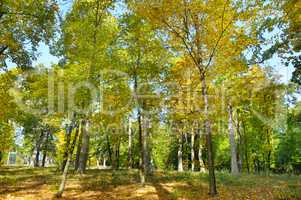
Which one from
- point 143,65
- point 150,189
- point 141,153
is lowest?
point 150,189

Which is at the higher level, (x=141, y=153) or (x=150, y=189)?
(x=141, y=153)

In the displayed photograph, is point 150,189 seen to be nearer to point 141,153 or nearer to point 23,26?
point 141,153

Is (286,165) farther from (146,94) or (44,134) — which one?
(44,134)

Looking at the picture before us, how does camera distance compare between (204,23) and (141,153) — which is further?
(141,153)

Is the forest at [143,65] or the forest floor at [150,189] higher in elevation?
the forest at [143,65]

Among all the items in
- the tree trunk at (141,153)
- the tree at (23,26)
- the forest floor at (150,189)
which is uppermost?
the tree at (23,26)

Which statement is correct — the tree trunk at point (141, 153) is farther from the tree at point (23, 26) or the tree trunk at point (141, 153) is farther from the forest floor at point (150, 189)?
the tree at point (23, 26)

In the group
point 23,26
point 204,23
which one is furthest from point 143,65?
point 23,26

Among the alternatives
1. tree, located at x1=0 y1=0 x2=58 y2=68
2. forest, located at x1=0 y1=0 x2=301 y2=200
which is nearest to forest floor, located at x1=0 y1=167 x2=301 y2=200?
forest, located at x1=0 y1=0 x2=301 y2=200

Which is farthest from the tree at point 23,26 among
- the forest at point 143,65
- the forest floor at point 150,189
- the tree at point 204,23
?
the forest floor at point 150,189

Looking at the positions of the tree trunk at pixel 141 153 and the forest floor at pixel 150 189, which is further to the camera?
the tree trunk at pixel 141 153

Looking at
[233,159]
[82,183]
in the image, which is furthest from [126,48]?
[233,159]

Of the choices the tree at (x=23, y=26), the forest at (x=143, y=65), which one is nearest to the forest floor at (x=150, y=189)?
the forest at (x=143, y=65)

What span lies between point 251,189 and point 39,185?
10650 mm
